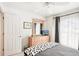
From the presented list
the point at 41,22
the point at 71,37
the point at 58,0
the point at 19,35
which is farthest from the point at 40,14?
the point at 71,37

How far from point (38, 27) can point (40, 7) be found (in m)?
0.30

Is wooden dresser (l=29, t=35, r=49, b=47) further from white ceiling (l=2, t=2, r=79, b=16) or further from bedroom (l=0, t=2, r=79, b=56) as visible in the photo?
white ceiling (l=2, t=2, r=79, b=16)

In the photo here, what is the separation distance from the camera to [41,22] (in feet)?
4.57

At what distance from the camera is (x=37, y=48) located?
1.37 metres

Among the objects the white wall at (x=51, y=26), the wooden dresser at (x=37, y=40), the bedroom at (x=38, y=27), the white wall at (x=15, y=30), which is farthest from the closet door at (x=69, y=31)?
the white wall at (x=15, y=30)

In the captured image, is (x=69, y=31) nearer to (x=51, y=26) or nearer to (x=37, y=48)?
(x=51, y=26)

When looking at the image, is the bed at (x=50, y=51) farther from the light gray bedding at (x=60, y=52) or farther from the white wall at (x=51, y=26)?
the white wall at (x=51, y=26)

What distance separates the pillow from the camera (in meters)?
1.35

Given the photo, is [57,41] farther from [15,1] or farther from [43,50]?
[15,1]

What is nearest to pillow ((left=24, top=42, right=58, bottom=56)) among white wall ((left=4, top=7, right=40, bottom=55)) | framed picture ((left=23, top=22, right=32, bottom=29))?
white wall ((left=4, top=7, right=40, bottom=55))

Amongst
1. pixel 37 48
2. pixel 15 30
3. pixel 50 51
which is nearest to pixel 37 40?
pixel 37 48

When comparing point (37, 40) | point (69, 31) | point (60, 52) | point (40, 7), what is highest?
point (40, 7)

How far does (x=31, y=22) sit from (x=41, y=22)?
0.15 m

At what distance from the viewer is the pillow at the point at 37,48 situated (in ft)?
4.43
